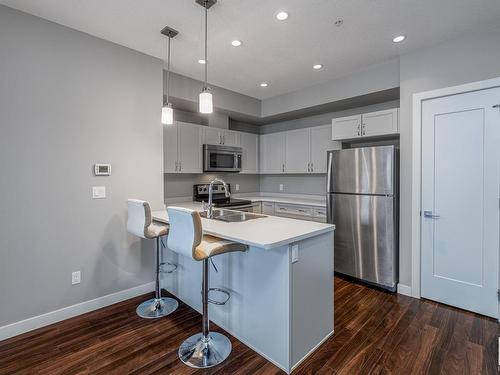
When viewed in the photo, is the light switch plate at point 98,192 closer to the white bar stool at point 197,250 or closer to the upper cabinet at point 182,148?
the upper cabinet at point 182,148

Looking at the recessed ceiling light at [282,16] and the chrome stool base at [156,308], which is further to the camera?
the chrome stool base at [156,308]

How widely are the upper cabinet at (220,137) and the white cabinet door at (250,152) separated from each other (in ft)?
0.58

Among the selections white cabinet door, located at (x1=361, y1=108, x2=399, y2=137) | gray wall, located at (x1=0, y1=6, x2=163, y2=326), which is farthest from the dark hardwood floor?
→ white cabinet door, located at (x1=361, y1=108, x2=399, y2=137)

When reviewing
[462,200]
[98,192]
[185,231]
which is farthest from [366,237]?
[98,192]

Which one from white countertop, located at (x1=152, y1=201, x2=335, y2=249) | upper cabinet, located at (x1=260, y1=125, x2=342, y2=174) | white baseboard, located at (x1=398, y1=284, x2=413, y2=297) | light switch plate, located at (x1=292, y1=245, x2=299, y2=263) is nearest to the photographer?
white countertop, located at (x1=152, y1=201, x2=335, y2=249)

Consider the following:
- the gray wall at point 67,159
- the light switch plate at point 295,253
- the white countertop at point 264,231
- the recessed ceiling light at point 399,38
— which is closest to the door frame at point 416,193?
the recessed ceiling light at point 399,38

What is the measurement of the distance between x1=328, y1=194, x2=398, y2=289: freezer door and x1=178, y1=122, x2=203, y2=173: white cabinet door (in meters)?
2.02

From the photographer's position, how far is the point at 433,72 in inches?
108

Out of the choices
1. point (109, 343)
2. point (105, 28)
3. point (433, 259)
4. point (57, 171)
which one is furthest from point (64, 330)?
point (433, 259)

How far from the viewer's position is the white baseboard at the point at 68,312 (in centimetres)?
220

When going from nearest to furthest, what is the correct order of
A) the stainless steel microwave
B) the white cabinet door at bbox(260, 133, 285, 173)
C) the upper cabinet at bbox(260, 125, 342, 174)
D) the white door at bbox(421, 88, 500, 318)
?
the white door at bbox(421, 88, 500, 318), the stainless steel microwave, the upper cabinet at bbox(260, 125, 342, 174), the white cabinet door at bbox(260, 133, 285, 173)

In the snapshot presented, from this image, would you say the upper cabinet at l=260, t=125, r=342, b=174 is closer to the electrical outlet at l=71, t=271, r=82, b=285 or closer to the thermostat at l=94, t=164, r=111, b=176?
the thermostat at l=94, t=164, r=111, b=176

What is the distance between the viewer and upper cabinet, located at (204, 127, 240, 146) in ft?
13.6

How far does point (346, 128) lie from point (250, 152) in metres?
1.84
